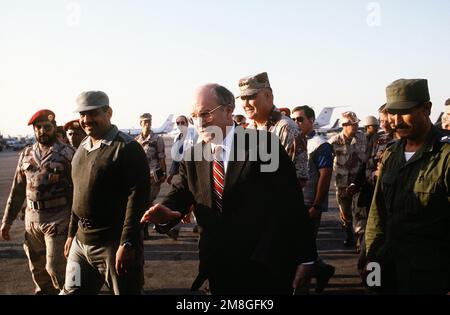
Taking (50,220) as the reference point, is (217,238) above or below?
above

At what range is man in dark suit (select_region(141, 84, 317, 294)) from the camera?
2553mm

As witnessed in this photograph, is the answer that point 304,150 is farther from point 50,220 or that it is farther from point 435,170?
point 50,220

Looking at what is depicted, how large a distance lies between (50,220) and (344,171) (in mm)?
5340

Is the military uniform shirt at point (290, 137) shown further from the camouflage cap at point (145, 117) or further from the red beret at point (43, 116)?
the camouflage cap at point (145, 117)

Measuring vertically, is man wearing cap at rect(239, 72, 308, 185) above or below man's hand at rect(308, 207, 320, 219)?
above

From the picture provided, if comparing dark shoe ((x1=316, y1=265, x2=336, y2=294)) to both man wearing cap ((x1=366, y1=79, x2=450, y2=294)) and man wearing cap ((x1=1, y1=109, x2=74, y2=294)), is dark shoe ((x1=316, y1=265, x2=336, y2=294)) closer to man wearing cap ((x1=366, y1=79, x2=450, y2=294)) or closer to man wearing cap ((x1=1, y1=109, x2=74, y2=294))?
man wearing cap ((x1=366, y1=79, x2=450, y2=294))

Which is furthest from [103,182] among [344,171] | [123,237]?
[344,171]

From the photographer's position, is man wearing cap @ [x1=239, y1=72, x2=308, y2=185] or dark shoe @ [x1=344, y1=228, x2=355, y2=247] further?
dark shoe @ [x1=344, y1=228, x2=355, y2=247]

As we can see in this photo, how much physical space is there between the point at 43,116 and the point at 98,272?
212 cm

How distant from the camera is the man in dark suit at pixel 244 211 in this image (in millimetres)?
2553

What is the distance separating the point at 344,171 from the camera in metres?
7.86

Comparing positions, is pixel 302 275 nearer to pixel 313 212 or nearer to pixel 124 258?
pixel 124 258

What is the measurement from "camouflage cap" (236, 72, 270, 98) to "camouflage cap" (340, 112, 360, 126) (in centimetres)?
437

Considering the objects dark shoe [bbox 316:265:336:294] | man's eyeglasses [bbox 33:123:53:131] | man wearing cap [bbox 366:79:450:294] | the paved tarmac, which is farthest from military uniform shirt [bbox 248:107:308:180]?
man's eyeglasses [bbox 33:123:53:131]
